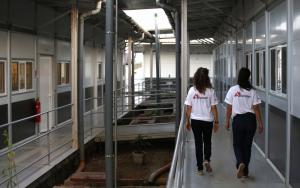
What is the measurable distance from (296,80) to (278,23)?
139 cm

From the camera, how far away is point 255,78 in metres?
9.04

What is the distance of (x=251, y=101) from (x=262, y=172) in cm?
129

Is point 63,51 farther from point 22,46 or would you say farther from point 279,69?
point 279,69

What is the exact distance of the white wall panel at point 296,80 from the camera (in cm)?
514

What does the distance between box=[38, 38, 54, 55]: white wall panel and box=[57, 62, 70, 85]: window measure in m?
1.16

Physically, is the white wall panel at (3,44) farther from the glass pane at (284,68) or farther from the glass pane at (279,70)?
the glass pane at (284,68)

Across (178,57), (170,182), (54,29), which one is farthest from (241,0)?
(170,182)

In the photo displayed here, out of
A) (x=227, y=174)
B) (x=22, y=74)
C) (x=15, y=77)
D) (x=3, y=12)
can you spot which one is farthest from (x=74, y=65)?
(x=227, y=174)

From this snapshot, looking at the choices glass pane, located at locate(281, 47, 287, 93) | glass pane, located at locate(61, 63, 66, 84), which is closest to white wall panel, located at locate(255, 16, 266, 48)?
glass pane, located at locate(281, 47, 287, 93)

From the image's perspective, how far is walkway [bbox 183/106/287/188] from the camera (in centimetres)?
593

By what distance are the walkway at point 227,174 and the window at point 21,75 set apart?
4.70 m

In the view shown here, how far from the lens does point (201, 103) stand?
20.2ft

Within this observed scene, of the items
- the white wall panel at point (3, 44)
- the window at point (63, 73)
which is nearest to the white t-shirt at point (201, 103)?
the white wall panel at point (3, 44)

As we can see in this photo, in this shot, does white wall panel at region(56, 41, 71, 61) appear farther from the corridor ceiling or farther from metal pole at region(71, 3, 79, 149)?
metal pole at region(71, 3, 79, 149)
